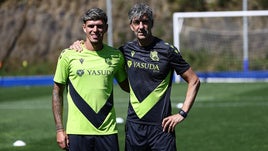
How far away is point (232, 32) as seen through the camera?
29.9m

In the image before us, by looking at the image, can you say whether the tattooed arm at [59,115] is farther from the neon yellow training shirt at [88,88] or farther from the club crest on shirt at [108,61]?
the club crest on shirt at [108,61]

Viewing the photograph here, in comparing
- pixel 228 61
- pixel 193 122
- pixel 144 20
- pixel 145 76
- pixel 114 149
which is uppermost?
pixel 144 20

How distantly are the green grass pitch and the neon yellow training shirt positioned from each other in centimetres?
487

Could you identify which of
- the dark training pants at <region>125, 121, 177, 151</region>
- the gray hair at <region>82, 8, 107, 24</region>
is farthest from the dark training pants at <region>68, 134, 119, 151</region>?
the gray hair at <region>82, 8, 107, 24</region>

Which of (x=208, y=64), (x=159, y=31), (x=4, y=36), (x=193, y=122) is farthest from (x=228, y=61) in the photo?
(x=193, y=122)

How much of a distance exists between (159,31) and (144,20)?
2323 cm

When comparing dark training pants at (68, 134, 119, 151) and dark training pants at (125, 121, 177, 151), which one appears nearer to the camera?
dark training pants at (68, 134, 119, 151)

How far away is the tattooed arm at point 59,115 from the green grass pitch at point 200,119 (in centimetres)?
489

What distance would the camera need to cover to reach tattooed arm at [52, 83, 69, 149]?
678 centimetres

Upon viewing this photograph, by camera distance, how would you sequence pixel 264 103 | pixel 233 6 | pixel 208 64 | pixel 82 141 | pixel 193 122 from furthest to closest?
pixel 233 6 < pixel 208 64 < pixel 264 103 < pixel 193 122 < pixel 82 141

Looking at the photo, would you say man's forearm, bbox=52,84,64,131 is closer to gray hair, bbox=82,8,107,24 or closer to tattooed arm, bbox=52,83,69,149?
tattooed arm, bbox=52,83,69,149

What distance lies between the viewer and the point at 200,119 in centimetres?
1523

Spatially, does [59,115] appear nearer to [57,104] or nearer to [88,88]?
[57,104]

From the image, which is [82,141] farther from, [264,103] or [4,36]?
[4,36]
